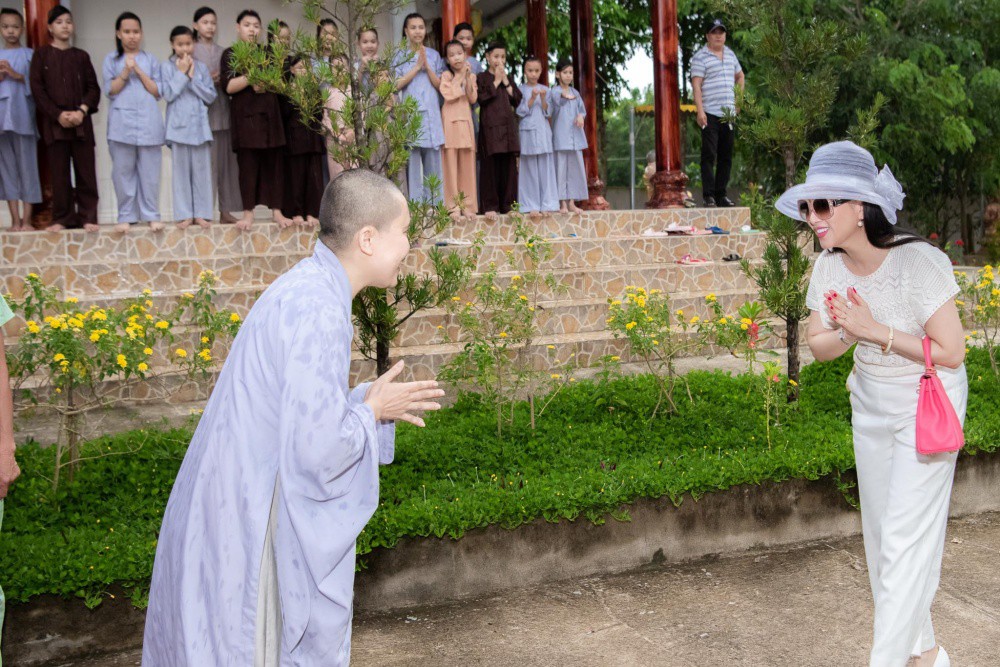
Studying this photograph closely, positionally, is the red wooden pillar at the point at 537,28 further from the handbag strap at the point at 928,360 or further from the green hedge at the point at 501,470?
the handbag strap at the point at 928,360

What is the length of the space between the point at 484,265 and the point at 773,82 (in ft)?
10.8

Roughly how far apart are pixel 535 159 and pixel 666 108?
207cm

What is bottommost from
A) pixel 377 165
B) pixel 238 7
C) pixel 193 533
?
pixel 193 533

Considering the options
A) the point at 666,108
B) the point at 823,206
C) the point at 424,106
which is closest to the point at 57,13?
the point at 424,106

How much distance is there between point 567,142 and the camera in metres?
10.8

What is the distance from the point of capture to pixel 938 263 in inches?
133

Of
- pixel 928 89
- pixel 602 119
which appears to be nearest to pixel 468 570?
pixel 928 89

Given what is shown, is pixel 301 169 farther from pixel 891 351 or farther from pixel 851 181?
pixel 891 351

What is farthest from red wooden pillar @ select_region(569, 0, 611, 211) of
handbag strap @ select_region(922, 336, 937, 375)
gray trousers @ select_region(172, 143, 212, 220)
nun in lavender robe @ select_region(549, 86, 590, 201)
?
handbag strap @ select_region(922, 336, 937, 375)

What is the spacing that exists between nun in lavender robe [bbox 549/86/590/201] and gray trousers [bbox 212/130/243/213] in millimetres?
3369

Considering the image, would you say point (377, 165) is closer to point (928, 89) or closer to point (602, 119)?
point (928, 89)

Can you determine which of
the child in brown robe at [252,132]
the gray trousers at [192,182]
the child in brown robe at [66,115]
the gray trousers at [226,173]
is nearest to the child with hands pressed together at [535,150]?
the child in brown robe at [252,132]

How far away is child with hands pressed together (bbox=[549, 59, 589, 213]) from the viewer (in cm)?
1081

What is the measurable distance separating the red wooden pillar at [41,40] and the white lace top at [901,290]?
743 cm
